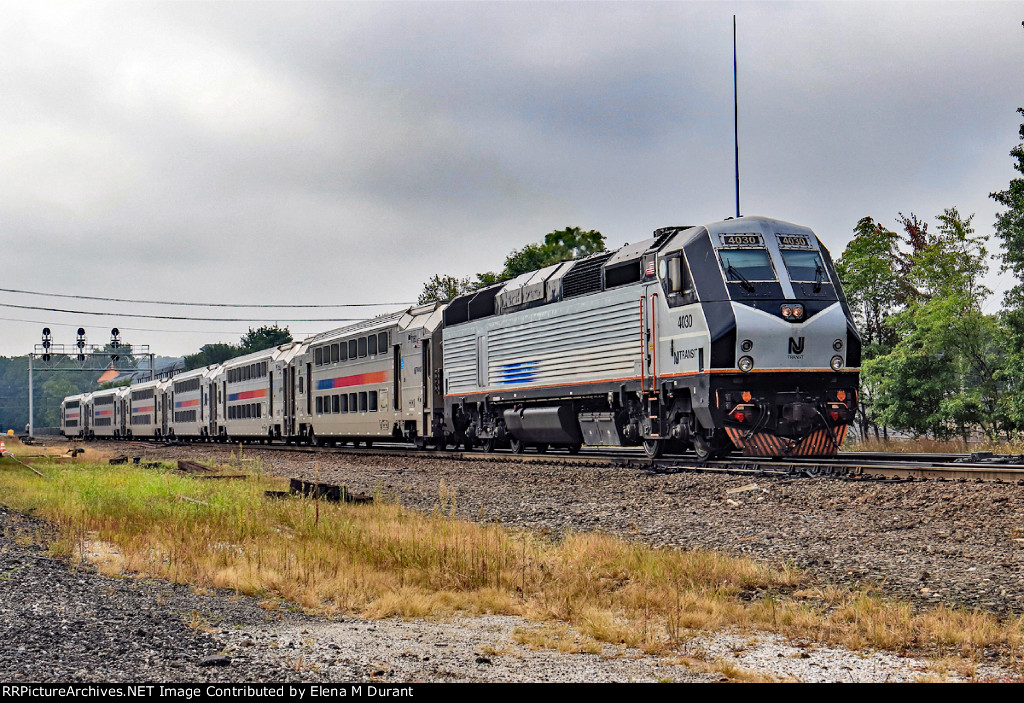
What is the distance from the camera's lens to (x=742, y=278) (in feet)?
54.3

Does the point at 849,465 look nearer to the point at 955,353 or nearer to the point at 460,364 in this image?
the point at 460,364

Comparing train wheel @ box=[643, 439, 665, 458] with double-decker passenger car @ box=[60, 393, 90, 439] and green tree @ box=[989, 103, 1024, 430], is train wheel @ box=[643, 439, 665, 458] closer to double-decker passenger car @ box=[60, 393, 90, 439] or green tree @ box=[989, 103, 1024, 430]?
green tree @ box=[989, 103, 1024, 430]

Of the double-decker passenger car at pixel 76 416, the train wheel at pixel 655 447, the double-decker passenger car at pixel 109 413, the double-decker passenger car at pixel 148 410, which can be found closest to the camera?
the train wheel at pixel 655 447

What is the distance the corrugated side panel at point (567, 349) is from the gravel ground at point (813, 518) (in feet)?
8.50

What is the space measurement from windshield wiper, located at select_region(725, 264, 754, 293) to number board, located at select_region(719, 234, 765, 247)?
51 cm

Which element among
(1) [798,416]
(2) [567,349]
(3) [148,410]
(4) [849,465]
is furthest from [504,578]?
(3) [148,410]

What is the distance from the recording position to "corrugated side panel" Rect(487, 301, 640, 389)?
62.5 ft

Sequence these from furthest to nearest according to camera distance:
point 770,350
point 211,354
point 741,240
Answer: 1. point 211,354
2. point 741,240
3. point 770,350

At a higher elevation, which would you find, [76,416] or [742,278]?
[742,278]

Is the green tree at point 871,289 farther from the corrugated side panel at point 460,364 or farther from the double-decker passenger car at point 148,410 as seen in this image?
the double-decker passenger car at point 148,410

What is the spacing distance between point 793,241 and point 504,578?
11116mm

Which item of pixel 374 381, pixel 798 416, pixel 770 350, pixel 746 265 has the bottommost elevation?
pixel 798 416

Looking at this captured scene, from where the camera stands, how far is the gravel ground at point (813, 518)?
8.26 m

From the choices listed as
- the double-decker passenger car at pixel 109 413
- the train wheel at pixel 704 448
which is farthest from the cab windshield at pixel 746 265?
→ the double-decker passenger car at pixel 109 413
